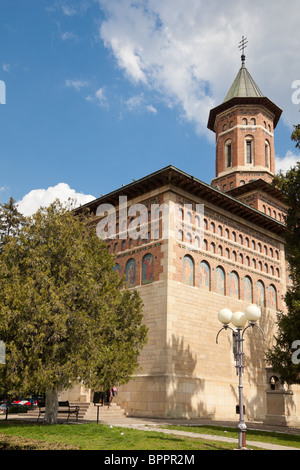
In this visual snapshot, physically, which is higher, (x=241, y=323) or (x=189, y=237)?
(x=189, y=237)

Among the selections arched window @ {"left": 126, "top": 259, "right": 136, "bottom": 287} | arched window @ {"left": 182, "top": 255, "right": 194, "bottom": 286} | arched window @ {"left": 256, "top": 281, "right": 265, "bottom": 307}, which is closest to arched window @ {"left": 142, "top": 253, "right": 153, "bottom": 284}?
arched window @ {"left": 126, "top": 259, "right": 136, "bottom": 287}

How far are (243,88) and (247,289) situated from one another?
17281 millimetres

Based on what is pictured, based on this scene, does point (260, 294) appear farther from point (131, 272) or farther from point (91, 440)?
point (91, 440)

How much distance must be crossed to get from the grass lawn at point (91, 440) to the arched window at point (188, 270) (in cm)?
1053

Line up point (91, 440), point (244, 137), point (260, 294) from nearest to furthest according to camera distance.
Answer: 1. point (91, 440)
2. point (260, 294)
3. point (244, 137)

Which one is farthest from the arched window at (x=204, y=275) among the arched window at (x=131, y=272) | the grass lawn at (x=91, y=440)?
the grass lawn at (x=91, y=440)

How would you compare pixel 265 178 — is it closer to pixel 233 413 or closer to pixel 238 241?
pixel 238 241

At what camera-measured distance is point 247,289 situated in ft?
86.3

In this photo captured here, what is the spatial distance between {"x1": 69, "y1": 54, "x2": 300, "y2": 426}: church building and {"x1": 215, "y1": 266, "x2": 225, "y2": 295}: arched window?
55 mm

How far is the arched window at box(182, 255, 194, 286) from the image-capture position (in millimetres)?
22719

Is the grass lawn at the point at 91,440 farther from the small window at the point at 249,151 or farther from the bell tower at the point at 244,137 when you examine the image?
the small window at the point at 249,151

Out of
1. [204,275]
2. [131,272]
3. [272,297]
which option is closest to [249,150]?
[272,297]
